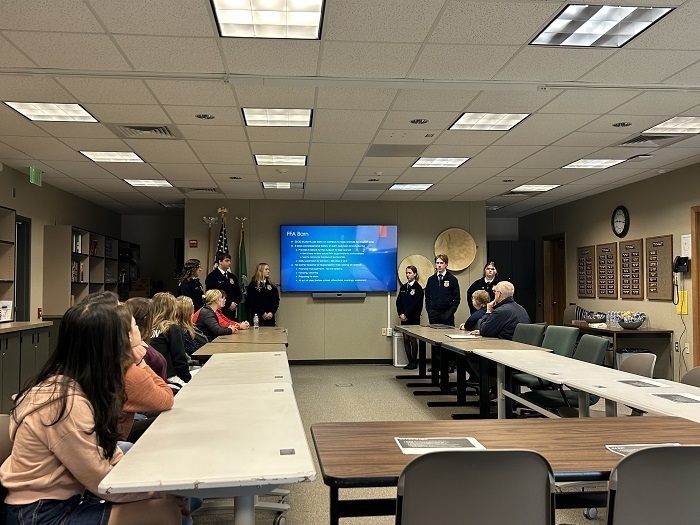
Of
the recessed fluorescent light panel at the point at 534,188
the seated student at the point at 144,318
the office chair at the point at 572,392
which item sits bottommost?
the office chair at the point at 572,392

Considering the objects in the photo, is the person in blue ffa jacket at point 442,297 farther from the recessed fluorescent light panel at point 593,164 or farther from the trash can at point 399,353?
the recessed fluorescent light panel at point 593,164

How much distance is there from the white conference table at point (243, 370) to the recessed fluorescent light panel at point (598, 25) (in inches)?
101

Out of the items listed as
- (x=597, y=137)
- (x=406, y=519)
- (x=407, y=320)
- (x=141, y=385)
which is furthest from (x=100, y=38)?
(x=407, y=320)

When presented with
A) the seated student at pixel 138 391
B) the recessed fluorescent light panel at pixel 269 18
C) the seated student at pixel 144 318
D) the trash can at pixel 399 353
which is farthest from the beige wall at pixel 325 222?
the seated student at pixel 138 391

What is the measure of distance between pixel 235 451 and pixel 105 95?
3.81 metres

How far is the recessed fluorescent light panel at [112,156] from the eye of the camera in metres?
7.00

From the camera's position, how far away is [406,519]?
169 cm

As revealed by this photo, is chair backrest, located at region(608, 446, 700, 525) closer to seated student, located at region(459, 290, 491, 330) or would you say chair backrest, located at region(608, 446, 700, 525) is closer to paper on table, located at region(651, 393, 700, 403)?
paper on table, located at region(651, 393, 700, 403)

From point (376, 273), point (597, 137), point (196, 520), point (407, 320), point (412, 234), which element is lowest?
point (196, 520)

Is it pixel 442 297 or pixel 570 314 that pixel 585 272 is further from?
pixel 442 297

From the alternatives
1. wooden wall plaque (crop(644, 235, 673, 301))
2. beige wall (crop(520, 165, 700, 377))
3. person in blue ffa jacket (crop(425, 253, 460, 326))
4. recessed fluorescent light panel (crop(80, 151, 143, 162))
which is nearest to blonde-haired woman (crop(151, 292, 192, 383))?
recessed fluorescent light panel (crop(80, 151, 143, 162))

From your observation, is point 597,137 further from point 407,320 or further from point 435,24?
point 407,320

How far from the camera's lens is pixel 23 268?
8.22 m

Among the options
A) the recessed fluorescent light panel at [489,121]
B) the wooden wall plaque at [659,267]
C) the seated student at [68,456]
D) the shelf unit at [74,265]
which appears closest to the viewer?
the seated student at [68,456]
